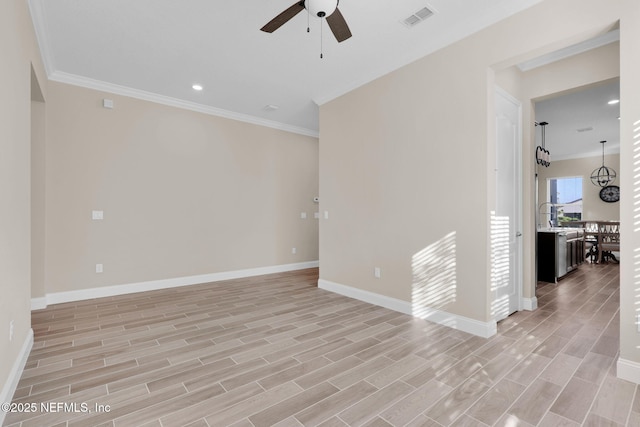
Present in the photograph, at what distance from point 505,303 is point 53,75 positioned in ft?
20.7

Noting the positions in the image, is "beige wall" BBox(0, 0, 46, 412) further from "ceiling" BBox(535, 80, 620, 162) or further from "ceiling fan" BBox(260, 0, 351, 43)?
"ceiling" BBox(535, 80, 620, 162)

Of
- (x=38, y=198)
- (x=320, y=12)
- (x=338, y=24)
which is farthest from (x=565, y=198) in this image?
(x=38, y=198)

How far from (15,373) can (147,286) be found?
2.65 metres

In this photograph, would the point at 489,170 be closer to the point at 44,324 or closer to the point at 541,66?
the point at 541,66

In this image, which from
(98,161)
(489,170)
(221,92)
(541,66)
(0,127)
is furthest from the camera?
(221,92)

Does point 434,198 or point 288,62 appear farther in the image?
point 288,62

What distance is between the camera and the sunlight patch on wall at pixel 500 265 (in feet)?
10.3

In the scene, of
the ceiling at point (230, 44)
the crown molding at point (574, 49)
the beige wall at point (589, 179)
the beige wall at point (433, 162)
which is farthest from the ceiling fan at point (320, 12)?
the beige wall at point (589, 179)

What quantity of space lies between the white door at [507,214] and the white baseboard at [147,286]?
4062 millimetres

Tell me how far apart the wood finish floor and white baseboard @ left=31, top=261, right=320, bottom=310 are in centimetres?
36

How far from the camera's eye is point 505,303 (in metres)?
3.41

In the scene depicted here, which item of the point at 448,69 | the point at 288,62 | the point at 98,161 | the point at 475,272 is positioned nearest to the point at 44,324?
the point at 98,161

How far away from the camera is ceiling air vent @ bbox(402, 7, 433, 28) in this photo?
2789mm

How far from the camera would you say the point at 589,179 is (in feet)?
29.0
